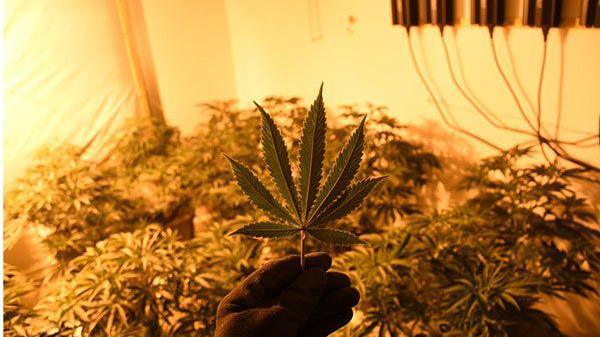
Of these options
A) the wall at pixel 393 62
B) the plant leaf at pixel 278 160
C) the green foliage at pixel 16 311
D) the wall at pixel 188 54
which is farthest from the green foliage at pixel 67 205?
the plant leaf at pixel 278 160

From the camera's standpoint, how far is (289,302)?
2.53 ft

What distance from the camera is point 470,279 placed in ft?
4.83

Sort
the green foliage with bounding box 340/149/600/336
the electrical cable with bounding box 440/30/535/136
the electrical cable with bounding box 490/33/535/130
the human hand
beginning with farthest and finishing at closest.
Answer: the electrical cable with bounding box 440/30/535/136
the electrical cable with bounding box 490/33/535/130
the green foliage with bounding box 340/149/600/336
the human hand

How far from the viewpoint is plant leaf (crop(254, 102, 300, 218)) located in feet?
2.05

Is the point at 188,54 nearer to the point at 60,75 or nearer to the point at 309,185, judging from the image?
the point at 60,75

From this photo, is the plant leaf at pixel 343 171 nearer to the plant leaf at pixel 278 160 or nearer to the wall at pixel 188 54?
the plant leaf at pixel 278 160

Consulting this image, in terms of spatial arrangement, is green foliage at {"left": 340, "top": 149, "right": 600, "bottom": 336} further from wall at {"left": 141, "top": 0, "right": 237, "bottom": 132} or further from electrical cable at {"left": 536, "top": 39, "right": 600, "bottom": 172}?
wall at {"left": 141, "top": 0, "right": 237, "bottom": 132}

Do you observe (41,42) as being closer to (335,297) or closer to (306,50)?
(306,50)

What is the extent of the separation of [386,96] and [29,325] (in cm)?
185

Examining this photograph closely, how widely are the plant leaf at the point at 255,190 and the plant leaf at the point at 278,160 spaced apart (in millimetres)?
19

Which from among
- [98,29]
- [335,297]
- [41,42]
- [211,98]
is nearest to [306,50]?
[211,98]

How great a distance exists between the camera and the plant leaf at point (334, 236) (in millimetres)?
657

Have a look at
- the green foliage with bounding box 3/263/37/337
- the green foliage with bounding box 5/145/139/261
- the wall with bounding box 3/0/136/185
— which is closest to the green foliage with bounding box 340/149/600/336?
the green foliage with bounding box 3/263/37/337

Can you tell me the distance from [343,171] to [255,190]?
0.13m
